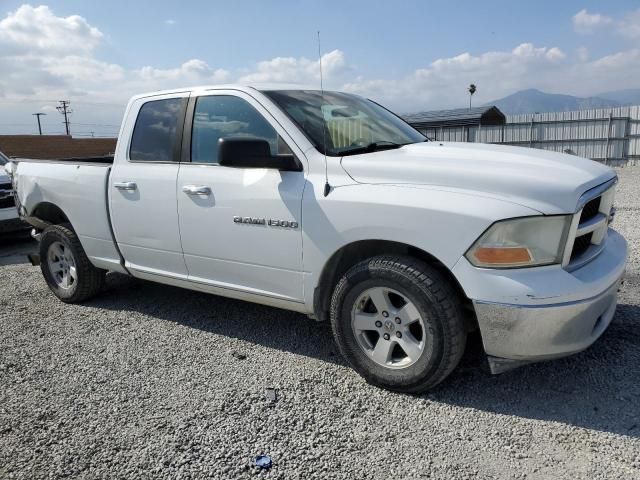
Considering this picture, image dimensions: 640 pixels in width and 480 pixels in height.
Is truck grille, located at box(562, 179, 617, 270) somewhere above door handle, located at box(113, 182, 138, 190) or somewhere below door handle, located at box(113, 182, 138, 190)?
below

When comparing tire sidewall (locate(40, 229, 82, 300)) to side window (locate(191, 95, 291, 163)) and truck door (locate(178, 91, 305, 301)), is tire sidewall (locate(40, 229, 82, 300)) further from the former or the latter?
side window (locate(191, 95, 291, 163))

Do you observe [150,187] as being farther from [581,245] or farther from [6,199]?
[6,199]

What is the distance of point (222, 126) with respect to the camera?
3.75m

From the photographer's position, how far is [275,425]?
2.85 meters

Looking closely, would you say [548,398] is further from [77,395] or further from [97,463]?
[77,395]

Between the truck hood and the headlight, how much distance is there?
8 centimetres

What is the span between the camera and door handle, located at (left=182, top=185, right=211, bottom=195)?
11.9ft

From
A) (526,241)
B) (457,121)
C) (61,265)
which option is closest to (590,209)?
(526,241)

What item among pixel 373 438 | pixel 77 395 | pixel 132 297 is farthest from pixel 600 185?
pixel 132 297

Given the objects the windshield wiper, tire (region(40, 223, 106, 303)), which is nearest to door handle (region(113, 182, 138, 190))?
tire (region(40, 223, 106, 303))

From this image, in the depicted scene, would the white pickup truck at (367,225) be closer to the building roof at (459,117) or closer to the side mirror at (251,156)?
the side mirror at (251,156)

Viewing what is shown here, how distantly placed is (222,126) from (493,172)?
1.95 metres

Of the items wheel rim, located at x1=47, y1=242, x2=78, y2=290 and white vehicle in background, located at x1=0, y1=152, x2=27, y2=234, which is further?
white vehicle in background, located at x1=0, y1=152, x2=27, y2=234

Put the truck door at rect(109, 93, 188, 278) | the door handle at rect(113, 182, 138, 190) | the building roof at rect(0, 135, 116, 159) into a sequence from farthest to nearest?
the building roof at rect(0, 135, 116, 159), the door handle at rect(113, 182, 138, 190), the truck door at rect(109, 93, 188, 278)
